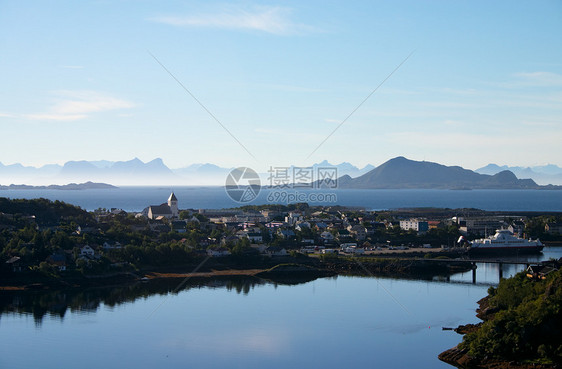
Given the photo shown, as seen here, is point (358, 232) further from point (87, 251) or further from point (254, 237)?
point (87, 251)

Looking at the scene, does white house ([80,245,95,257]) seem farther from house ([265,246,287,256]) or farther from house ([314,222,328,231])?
house ([314,222,328,231])

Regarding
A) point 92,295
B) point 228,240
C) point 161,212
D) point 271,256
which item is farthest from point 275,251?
point 161,212

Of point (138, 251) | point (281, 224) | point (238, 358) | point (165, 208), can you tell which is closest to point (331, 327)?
point (238, 358)

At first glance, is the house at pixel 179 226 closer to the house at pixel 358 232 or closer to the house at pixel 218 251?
the house at pixel 218 251

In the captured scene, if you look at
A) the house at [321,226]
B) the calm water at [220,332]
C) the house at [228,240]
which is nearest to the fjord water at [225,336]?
the calm water at [220,332]

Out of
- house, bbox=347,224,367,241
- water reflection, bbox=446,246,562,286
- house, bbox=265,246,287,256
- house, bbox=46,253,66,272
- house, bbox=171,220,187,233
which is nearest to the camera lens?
house, bbox=46,253,66,272

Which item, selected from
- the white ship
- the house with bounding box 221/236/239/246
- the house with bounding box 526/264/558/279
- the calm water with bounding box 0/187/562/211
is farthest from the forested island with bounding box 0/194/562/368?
the calm water with bounding box 0/187/562/211

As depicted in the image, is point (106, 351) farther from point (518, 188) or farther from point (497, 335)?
point (518, 188)
